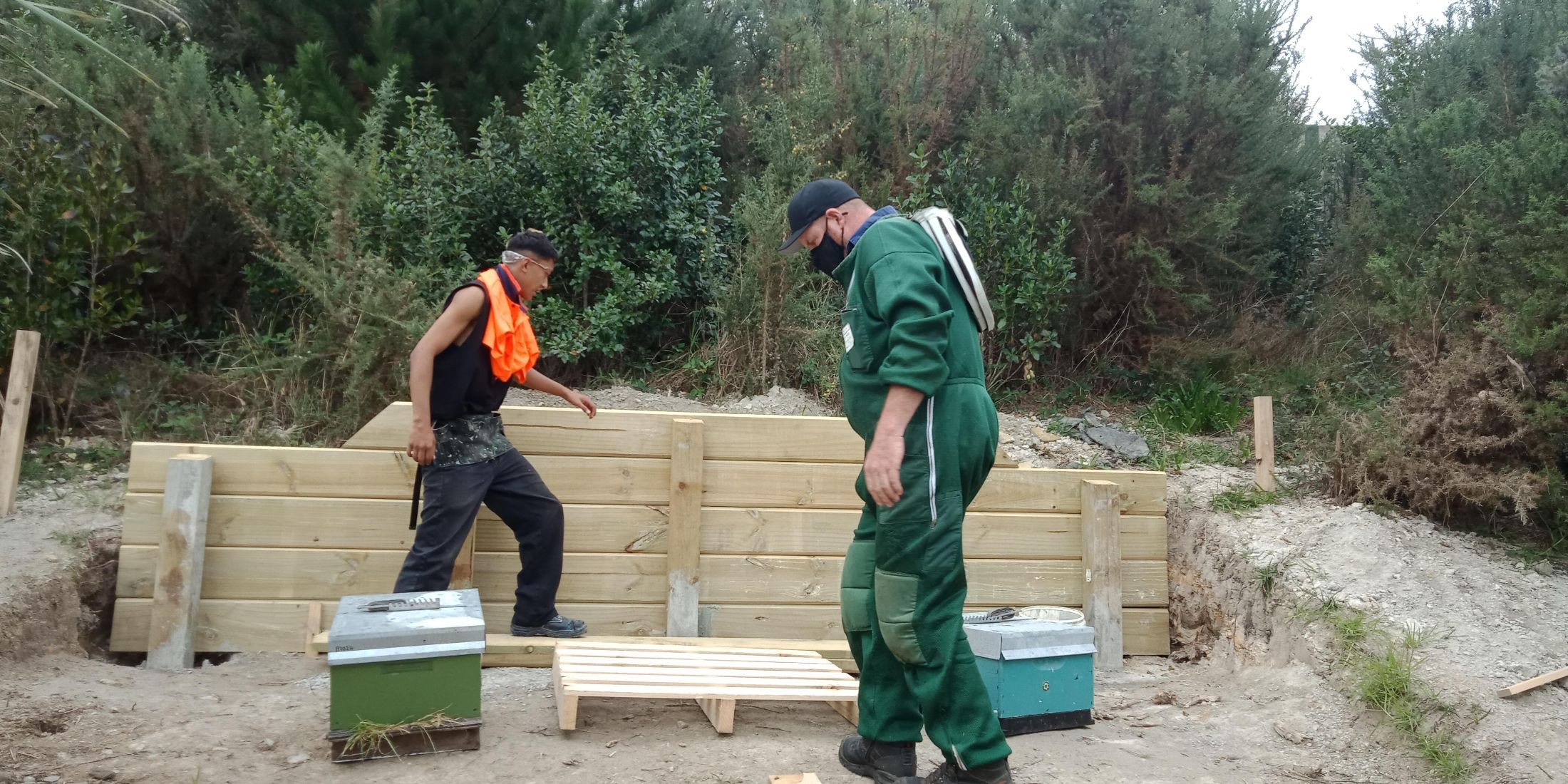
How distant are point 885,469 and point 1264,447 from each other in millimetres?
3522

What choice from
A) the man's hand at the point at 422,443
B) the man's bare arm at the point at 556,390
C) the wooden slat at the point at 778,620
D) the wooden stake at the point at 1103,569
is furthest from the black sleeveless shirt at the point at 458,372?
the wooden stake at the point at 1103,569

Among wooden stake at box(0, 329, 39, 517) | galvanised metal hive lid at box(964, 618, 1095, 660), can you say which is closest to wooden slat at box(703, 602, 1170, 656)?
galvanised metal hive lid at box(964, 618, 1095, 660)

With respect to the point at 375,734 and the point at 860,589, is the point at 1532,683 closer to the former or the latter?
the point at 860,589

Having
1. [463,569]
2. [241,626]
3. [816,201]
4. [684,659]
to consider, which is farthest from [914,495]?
[241,626]

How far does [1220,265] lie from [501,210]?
17.2 feet

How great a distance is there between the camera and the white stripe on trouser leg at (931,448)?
3086 millimetres

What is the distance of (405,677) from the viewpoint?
3.46 meters

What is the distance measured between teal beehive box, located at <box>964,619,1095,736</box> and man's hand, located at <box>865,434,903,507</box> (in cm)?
134

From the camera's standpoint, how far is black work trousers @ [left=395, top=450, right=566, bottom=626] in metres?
4.23

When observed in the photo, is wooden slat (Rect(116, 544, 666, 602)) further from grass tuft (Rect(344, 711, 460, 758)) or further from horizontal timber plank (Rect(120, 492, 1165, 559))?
grass tuft (Rect(344, 711, 460, 758))

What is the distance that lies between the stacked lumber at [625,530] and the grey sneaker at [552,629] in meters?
0.30

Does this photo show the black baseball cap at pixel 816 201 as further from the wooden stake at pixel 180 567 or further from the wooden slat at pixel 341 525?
the wooden stake at pixel 180 567

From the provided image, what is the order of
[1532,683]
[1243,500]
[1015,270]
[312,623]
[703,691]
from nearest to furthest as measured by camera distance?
[703,691]
[1532,683]
[312,623]
[1243,500]
[1015,270]

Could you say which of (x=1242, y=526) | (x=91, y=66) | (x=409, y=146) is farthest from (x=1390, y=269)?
(x=91, y=66)
